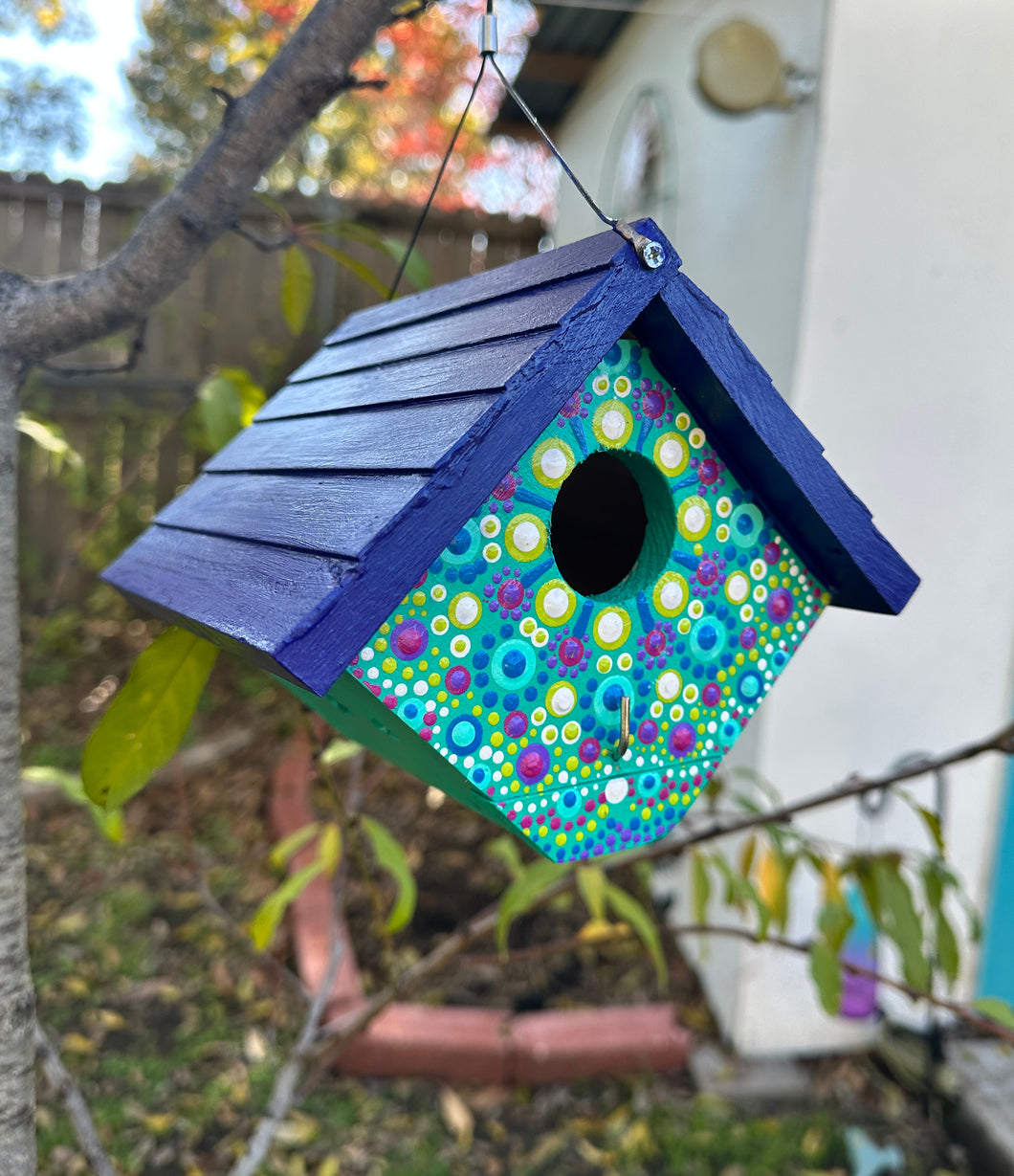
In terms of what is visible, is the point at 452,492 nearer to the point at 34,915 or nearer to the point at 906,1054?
the point at 906,1054

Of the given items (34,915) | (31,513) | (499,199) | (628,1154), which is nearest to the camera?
(628,1154)

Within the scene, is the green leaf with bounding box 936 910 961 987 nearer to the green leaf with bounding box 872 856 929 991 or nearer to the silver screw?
the green leaf with bounding box 872 856 929 991

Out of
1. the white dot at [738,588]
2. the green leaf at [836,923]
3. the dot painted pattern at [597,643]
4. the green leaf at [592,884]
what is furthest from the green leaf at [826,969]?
the white dot at [738,588]

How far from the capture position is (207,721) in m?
4.16

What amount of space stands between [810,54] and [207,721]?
331cm

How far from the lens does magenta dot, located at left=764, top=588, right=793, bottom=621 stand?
97 cm

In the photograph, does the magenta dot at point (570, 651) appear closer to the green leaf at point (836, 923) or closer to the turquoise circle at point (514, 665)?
the turquoise circle at point (514, 665)

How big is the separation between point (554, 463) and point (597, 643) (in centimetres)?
17

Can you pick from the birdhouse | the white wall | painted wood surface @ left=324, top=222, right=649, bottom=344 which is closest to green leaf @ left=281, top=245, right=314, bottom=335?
painted wood surface @ left=324, top=222, right=649, bottom=344

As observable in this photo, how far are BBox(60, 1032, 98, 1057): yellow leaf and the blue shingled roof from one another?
5.81ft

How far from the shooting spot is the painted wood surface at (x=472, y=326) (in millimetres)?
750

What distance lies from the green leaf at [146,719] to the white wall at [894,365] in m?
1.76

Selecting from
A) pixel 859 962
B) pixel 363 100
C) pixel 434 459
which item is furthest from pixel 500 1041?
pixel 363 100

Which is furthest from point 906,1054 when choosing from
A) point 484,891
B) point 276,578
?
point 276,578
